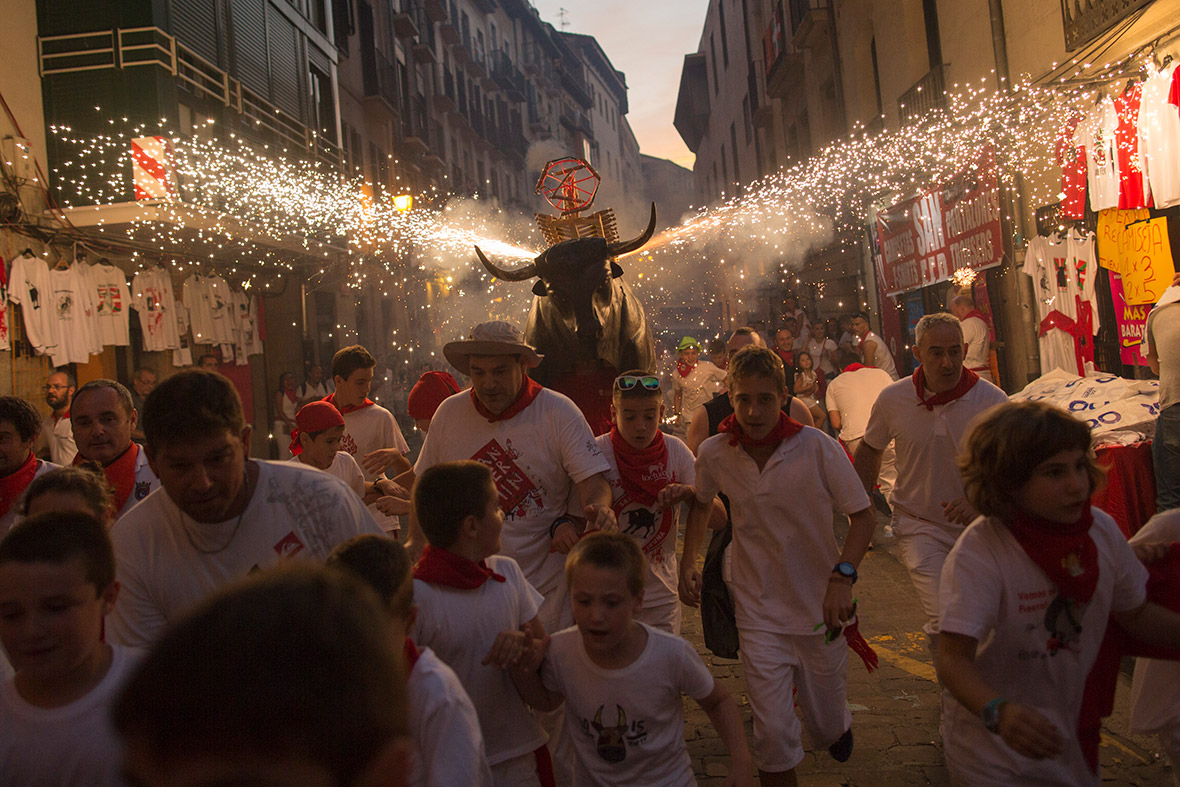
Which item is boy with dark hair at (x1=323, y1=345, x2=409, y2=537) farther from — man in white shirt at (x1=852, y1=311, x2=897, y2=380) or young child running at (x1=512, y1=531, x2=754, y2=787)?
man in white shirt at (x1=852, y1=311, x2=897, y2=380)

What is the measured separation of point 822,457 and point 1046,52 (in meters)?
8.44

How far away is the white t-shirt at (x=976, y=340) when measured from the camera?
414 inches

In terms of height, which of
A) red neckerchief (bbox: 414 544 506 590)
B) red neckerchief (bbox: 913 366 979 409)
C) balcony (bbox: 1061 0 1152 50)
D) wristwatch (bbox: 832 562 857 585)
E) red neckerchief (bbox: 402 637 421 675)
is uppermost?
balcony (bbox: 1061 0 1152 50)

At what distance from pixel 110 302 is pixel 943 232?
38.3 ft

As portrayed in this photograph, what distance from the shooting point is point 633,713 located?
2.89 m

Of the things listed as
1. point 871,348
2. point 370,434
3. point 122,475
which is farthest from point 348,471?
point 871,348

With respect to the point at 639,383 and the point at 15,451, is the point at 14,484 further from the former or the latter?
the point at 639,383

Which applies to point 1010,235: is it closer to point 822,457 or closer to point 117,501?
point 822,457

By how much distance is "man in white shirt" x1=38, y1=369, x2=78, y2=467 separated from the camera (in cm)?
915

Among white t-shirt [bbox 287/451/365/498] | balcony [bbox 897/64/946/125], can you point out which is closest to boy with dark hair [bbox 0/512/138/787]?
white t-shirt [bbox 287/451/365/498]

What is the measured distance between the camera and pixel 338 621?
3.16 ft

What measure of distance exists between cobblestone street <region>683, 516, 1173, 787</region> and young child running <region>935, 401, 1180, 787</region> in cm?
156

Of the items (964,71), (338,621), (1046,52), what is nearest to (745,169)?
(964,71)

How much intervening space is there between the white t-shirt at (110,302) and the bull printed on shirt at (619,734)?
11.2m
